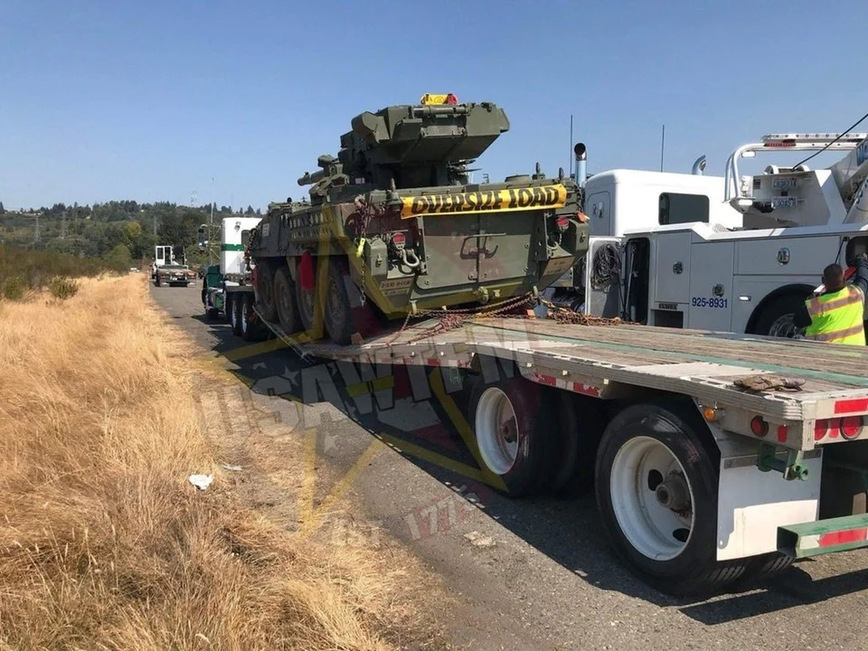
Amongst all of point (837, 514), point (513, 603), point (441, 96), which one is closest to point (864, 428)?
point (837, 514)

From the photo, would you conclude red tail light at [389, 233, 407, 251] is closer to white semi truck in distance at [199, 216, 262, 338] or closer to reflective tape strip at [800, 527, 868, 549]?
reflective tape strip at [800, 527, 868, 549]

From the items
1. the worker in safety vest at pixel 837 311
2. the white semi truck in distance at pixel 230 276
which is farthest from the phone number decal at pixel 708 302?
the white semi truck in distance at pixel 230 276

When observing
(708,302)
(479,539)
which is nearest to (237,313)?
(708,302)

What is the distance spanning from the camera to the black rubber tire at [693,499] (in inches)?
131

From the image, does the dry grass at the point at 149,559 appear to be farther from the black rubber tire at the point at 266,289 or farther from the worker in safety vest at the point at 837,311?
the black rubber tire at the point at 266,289

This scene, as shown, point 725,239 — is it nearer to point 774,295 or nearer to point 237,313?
point 774,295

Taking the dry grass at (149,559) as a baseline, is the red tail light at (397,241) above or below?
above

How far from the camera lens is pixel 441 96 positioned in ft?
27.8

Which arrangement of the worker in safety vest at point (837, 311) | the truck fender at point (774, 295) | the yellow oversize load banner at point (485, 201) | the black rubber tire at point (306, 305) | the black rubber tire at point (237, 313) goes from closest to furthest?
the worker in safety vest at point (837, 311), the yellow oversize load banner at point (485, 201), the truck fender at point (774, 295), the black rubber tire at point (306, 305), the black rubber tire at point (237, 313)

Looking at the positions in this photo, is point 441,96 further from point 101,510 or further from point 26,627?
point 26,627

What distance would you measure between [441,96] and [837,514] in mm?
6469

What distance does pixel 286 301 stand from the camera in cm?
1112

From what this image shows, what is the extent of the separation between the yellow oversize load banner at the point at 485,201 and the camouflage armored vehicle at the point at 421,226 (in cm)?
1

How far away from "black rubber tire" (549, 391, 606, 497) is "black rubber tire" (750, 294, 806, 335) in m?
4.38
